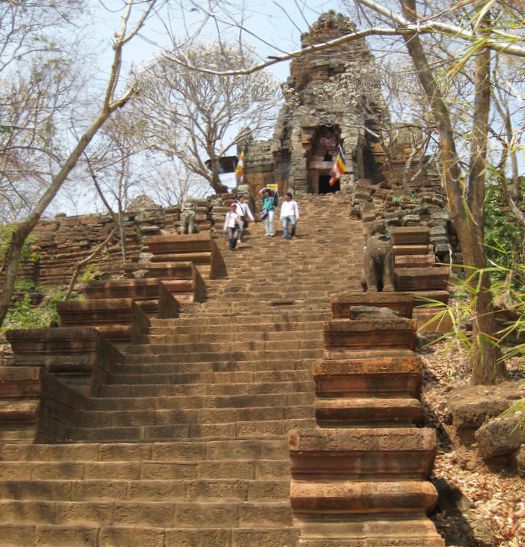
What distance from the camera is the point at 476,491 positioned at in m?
6.33

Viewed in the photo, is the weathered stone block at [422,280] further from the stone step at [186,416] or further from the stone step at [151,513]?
the stone step at [151,513]

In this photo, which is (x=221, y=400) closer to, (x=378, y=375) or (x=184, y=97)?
(x=378, y=375)

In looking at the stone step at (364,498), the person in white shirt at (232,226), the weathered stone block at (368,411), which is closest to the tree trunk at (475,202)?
the weathered stone block at (368,411)

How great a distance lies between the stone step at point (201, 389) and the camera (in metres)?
7.64

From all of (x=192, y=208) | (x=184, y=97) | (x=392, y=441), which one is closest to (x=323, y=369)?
(x=392, y=441)

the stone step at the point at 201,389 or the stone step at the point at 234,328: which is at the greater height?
the stone step at the point at 234,328

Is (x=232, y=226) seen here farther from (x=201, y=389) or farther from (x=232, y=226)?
(x=201, y=389)

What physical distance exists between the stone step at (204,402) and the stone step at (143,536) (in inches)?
80.7

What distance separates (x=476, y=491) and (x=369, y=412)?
1.07m

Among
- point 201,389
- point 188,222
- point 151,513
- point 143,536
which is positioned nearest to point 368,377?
point 201,389

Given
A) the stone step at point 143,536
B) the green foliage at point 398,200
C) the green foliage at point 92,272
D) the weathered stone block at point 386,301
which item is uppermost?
the green foliage at point 398,200

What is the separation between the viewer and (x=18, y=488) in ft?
19.7

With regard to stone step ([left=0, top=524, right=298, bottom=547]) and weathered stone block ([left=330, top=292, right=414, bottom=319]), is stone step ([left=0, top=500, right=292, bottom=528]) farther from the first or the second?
weathered stone block ([left=330, top=292, right=414, bottom=319])

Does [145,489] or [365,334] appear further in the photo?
[365,334]
